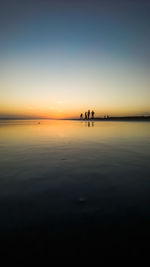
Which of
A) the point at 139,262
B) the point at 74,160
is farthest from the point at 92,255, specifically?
the point at 74,160

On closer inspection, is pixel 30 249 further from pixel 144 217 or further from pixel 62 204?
pixel 144 217

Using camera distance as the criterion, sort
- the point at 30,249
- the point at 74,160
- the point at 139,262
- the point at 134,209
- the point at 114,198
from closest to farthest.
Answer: the point at 139,262 < the point at 30,249 < the point at 134,209 < the point at 114,198 < the point at 74,160

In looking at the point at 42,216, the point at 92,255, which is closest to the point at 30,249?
the point at 42,216

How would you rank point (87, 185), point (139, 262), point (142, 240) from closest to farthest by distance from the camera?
point (139, 262) → point (142, 240) → point (87, 185)

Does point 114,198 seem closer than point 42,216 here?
No

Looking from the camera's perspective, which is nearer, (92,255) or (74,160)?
(92,255)

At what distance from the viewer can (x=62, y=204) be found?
4273mm

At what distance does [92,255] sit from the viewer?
2611 mm

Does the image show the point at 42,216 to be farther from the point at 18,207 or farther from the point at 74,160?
the point at 74,160

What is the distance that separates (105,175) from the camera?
21.4 ft

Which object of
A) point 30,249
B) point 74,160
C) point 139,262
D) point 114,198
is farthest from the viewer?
point 74,160

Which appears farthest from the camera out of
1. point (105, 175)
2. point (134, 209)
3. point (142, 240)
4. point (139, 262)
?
point (105, 175)

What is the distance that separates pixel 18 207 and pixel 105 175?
13.9ft

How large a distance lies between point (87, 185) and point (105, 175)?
1.44 metres
